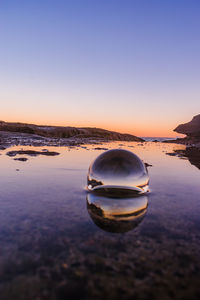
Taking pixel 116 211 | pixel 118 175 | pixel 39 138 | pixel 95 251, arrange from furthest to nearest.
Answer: pixel 39 138, pixel 118 175, pixel 116 211, pixel 95 251

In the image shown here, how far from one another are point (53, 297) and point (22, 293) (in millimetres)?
197

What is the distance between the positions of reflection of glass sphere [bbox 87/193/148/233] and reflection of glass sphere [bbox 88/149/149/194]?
0.25 meters

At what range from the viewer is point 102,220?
91.1 inches

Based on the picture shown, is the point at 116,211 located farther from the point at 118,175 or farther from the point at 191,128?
the point at 191,128

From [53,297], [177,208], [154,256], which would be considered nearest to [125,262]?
[154,256]

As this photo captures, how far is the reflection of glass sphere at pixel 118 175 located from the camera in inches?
133

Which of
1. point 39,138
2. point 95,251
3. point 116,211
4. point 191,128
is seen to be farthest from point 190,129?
point 95,251

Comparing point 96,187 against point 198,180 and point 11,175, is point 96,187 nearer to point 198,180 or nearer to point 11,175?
point 11,175

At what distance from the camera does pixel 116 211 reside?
2570 mm

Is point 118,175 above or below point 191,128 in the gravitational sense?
below

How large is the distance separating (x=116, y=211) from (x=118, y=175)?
88cm

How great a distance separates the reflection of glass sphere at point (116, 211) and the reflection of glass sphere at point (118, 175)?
0.25 m

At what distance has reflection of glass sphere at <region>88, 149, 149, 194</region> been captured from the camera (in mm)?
3385

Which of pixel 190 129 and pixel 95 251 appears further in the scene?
pixel 190 129
